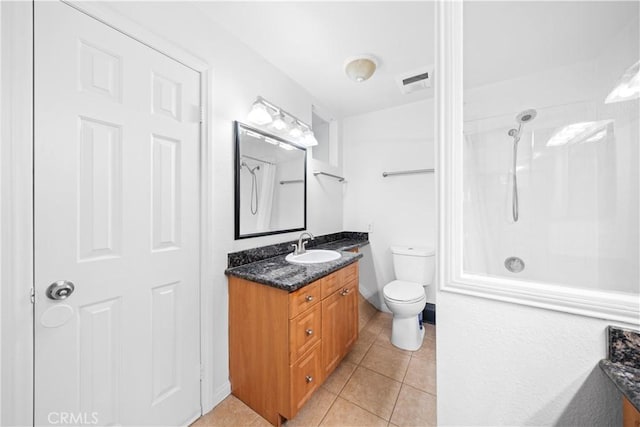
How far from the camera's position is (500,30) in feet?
3.26

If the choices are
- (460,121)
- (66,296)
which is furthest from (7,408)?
(460,121)

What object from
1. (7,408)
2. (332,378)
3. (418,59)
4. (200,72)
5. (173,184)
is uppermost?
(418,59)

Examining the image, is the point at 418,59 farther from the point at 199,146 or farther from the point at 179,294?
the point at 179,294

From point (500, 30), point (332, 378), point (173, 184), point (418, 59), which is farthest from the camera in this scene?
point (418, 59)

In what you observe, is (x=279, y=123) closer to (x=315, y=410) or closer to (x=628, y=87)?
(x=628, y=87)

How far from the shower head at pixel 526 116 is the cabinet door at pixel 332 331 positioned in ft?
5.33

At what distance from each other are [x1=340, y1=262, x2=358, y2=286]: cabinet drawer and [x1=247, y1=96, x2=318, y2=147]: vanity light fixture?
1.15 metres

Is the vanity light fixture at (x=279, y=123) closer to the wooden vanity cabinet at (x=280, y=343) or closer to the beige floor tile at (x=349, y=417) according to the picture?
the wooden vanity cabinet at (x=280, y=343)

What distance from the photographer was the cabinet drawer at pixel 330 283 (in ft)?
4.66

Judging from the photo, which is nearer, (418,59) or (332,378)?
(332,378)

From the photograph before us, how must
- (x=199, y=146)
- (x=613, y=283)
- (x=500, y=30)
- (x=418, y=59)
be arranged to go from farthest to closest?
1. (x=418, y=59)
2. (x=199, y=146)
3. (x=500, y=30)
4. (x=613, y=283)

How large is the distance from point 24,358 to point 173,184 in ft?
2.68

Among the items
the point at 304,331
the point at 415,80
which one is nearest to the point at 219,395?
the point at 304,331

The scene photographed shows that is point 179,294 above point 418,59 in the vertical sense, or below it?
below
